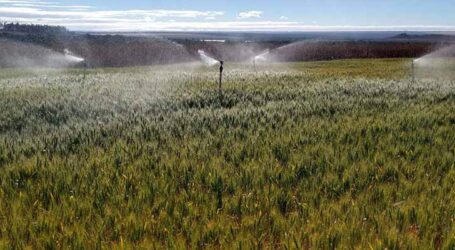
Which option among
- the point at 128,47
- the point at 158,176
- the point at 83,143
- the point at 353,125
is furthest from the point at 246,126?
the point at 128,47

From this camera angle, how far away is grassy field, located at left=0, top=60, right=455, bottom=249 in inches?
163

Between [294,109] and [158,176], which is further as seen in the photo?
[294,109]

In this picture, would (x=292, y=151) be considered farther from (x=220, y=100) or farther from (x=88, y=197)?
(x=220, y=100)

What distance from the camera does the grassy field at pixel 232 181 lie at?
4.13 m

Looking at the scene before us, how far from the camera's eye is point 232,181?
18.4 ft

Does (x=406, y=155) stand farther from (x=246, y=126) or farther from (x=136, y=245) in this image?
(x=136, y=245)

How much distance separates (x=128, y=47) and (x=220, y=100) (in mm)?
75030

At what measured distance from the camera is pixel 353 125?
9.41 meters

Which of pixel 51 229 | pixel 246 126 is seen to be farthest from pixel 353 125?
pixel 51 229

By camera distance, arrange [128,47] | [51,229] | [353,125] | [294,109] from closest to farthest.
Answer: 1. [51,229]
2. [353,125]
3. [294,109]
4. [128,47]

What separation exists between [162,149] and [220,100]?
283 inches

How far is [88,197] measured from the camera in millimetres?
5109

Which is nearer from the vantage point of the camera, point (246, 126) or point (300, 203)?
point (300, 203)

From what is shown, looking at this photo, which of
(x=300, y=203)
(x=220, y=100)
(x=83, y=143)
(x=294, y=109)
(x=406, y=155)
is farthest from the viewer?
(x=220, y=100)
